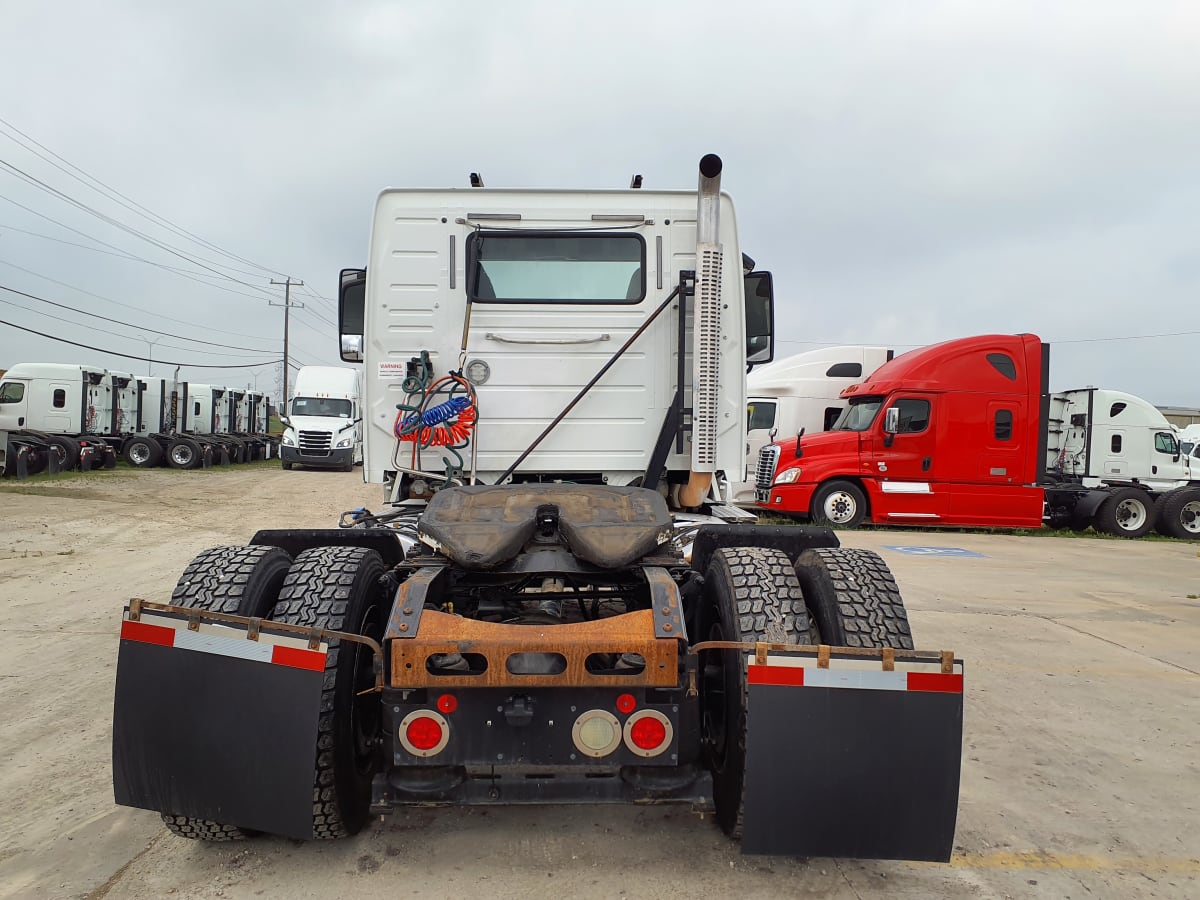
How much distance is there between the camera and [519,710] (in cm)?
241

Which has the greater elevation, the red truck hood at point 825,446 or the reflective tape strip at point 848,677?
the red truck hood at point 825,446

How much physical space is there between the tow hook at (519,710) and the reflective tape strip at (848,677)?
671 millimetres

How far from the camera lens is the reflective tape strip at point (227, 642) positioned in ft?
7.86

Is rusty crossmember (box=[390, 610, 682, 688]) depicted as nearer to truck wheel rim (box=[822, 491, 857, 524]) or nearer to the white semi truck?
truck wheel rim (box=[822, 491, 857, 524])

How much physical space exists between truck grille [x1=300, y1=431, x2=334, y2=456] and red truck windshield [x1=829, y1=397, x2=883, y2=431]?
57.6ft

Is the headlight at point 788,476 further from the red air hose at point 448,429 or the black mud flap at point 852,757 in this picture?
the black mud flap at point 852,757

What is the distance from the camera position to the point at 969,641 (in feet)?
20.3

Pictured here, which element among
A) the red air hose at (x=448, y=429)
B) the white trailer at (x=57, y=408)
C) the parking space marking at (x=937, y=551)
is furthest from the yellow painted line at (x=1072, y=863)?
the white trailer at (x=57, y=408)

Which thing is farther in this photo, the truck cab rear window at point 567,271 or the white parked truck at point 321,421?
the white parked truck at point 321,421

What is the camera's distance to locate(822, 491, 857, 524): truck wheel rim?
13.7m

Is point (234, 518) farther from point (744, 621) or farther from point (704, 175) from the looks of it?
point (744, 621)

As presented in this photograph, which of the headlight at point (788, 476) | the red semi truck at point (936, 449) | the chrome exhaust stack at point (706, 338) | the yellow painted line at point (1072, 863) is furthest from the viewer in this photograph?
the headlight at point (788, 476)

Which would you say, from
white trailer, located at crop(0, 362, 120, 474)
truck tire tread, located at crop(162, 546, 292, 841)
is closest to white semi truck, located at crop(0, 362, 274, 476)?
white trailer, located at crop(0, 362, 120, 474)

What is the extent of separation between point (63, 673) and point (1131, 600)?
9.44m
